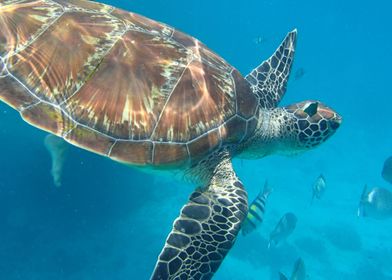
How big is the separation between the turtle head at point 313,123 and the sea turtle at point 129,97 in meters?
1.38

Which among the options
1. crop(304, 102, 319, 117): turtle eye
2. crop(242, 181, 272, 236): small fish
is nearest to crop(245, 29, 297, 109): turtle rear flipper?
crop(304, 102, 319, 117): turtle eye

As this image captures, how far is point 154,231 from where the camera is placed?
12297 mm

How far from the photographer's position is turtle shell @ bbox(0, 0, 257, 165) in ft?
12.4

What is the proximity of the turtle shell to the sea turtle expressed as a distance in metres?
0.01

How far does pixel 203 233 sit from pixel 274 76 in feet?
10.9

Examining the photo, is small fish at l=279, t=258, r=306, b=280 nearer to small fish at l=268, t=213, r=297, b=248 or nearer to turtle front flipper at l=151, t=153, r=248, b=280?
small fish at l=268, t=213, r=297, b=248

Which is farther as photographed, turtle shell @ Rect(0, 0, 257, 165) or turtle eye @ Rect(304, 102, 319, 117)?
turtle eye @ Rect(304, 102, 319, 117)

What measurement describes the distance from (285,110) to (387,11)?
264 ft

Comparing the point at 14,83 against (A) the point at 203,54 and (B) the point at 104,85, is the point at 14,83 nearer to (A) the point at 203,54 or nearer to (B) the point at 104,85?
(B) the point at 104,85

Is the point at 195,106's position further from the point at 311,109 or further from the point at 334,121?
the point at 334,121

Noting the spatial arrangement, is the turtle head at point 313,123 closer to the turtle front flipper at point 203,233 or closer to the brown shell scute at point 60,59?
the turtle front flipper at point 203,233

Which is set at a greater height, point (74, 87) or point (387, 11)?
point (387, 11)

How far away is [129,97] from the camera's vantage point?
380 centimetres

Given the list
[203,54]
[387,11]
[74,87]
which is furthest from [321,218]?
[387,11]
